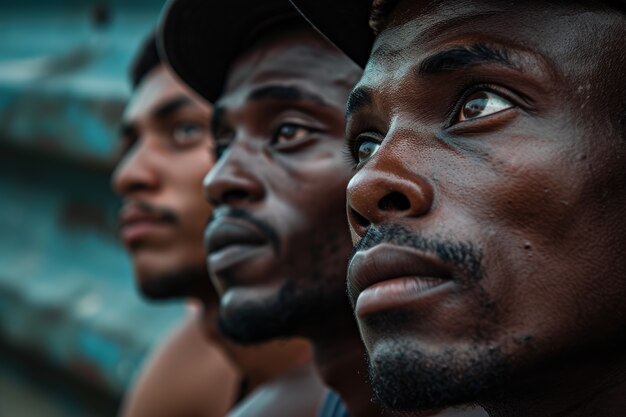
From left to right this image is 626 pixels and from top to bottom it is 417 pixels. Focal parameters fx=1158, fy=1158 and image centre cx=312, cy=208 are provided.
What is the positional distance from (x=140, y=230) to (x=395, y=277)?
151 centimetres

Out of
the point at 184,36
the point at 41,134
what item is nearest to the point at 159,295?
the point at 184,36

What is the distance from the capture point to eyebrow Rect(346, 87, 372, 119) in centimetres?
140

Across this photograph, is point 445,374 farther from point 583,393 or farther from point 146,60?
point 146,60

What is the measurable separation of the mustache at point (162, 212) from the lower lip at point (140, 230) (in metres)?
0.02

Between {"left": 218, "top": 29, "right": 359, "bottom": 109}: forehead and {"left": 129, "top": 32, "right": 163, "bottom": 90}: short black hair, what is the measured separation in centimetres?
86

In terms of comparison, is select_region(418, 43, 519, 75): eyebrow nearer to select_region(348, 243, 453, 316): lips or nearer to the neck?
select_region(348, 243, 453, 316): lips

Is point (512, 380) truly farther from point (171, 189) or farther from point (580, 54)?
point (171, 189)

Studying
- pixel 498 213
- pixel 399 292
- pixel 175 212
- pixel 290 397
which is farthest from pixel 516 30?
pixel 175 212

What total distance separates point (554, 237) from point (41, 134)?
3.41 metres

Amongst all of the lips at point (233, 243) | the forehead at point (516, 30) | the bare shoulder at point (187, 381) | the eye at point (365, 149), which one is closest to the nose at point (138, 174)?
the bare shoulder at point (187, 381)

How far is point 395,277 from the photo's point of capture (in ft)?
4.05

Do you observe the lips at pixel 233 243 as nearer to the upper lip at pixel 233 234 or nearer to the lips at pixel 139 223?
the upper lip at pixel 233 234

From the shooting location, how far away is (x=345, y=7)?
5.06 ft

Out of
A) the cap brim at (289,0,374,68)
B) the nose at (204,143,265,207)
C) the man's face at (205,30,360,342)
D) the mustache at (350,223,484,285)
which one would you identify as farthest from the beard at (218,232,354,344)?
the mustache at (350,223,484,285)
